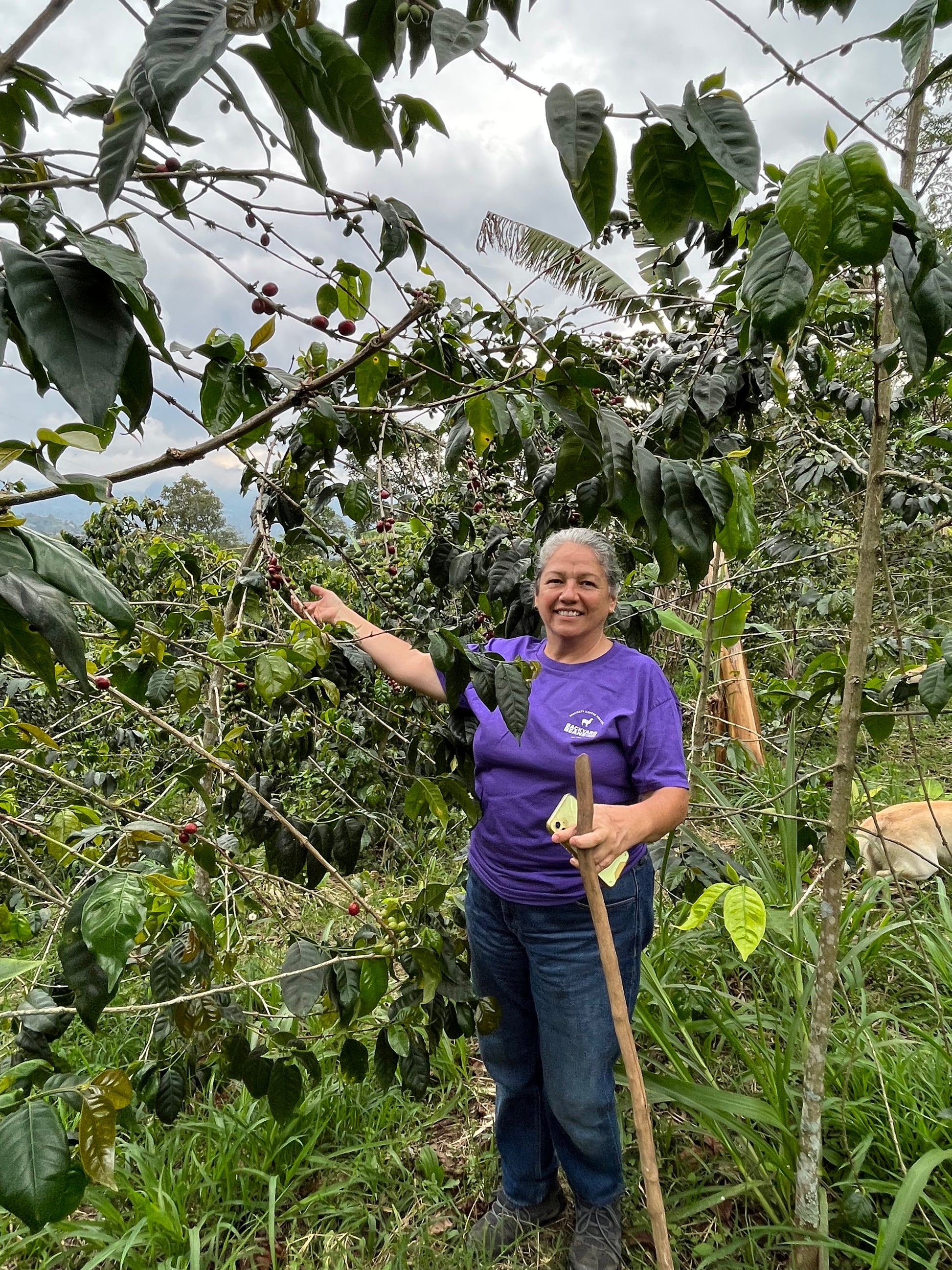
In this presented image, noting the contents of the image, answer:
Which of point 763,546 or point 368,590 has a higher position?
point 763,546

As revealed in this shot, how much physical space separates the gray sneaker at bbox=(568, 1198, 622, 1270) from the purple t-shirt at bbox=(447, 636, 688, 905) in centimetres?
74

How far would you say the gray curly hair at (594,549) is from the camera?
64.3 inches

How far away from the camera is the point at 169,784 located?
1598 mm

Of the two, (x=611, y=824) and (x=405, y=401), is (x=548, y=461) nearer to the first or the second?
(x=405, y=401)

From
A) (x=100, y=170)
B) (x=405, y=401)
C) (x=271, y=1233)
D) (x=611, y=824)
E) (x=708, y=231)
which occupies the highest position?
(x=708, y=231)

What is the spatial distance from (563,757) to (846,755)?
21.0 inches

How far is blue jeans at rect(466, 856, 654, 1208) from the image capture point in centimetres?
152

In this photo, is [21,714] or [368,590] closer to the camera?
[368,590]

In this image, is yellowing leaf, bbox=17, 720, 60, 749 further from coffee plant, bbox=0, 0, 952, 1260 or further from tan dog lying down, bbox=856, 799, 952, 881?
tan dog lying down, bbox=856, 799, 952, 881

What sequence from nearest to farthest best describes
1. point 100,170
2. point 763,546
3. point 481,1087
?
point 100,170 → point 481,1087 → point 763,546

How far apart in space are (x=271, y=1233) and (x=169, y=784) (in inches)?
42.1

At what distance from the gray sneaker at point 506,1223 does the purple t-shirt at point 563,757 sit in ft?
2.66

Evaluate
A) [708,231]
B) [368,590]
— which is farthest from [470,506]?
[708,231]

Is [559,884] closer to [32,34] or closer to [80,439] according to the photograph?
[80,439]
